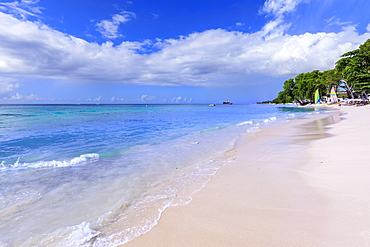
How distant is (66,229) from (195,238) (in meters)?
2.19

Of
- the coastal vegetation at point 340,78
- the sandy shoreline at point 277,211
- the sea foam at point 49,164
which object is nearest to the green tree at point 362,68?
the coastal vegetation at point 340,78

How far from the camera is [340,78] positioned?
216 feet

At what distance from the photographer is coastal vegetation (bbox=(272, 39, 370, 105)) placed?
48.9 m

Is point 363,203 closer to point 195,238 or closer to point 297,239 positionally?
point 297,239

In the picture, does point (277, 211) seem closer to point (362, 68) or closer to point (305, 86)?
point (362, 68)

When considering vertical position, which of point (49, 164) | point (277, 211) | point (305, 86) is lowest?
point (49, 164)

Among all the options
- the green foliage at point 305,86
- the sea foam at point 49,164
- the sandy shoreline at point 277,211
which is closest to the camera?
the sandy shoreline at point 277,211

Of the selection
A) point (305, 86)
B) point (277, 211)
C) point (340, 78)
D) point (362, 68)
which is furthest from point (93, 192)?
point (305, 86)

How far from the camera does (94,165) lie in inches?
281

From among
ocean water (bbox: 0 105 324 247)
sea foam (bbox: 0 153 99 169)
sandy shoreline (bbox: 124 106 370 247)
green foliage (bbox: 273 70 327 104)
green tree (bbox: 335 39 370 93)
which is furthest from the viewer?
green foliage (bbox: 273 70 327 104)

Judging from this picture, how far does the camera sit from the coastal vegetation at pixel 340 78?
→ 48.9 metres

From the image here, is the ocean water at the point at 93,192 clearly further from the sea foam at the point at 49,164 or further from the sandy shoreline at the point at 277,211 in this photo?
the sandy shoreline at the point at 277,211

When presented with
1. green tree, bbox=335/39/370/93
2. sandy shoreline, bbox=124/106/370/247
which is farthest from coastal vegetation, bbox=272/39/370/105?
sandy shoreline, bbox=124/106/370/247

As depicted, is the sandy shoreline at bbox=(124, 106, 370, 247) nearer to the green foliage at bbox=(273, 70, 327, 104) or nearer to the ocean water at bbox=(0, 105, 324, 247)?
the ocean water at bbox=(0, 105, 324, 247)
